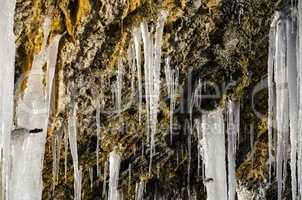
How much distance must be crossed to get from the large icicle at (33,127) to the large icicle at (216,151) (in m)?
1.36

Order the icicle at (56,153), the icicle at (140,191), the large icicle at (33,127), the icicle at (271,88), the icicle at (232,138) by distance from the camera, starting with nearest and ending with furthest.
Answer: the large icicle at (33,127)
the icicle at (271,88)
the icicle at (56,153)
the icicle at (232,138)
the icicle at (140,191)

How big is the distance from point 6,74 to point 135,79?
1027 millimetres

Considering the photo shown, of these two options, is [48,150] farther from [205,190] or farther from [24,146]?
[205,190]

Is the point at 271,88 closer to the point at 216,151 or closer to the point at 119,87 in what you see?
the point at 216,151

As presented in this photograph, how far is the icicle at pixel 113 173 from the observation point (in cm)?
506

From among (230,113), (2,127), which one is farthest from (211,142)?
(2,127)

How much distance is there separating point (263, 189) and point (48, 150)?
2.04 metres

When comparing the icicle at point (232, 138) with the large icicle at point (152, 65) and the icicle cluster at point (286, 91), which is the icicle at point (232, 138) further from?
the large icicle at point (152, 65)

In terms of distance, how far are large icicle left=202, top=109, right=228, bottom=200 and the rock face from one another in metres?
0.11

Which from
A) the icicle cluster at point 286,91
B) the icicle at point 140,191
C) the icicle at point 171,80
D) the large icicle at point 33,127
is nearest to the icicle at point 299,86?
the icicle cluster at point 286,91

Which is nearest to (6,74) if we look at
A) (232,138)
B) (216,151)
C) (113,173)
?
(113,173)

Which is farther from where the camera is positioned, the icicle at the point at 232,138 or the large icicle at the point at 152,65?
the icicle at the point at 232,138

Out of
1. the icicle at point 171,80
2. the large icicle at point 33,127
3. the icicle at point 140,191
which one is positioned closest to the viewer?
the large icicle at point 33,127

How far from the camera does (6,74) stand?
3.89 m
